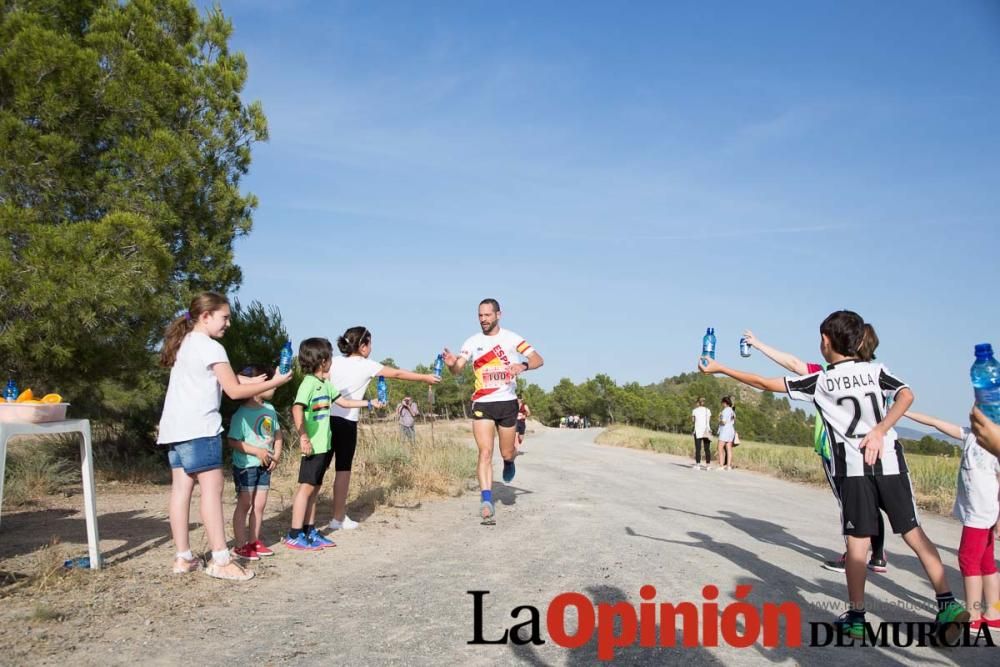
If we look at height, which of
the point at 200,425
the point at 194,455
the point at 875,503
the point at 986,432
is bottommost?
the point at 875,503

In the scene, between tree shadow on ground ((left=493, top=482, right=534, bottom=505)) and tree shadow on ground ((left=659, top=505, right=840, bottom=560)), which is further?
tree shadow on ground ((left=493, top=482, right=534, bottom=505))

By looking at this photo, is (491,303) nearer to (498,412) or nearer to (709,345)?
(498,412)

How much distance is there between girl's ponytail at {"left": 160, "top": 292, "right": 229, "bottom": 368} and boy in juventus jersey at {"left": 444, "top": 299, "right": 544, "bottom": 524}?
3.36 m

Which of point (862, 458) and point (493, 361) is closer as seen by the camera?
point (862, 458)

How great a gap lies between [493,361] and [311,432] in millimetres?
2535

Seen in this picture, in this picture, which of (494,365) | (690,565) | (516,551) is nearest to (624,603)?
(690,565)

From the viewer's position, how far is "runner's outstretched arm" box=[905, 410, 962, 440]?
4.99 m

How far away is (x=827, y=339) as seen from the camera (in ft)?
15.2

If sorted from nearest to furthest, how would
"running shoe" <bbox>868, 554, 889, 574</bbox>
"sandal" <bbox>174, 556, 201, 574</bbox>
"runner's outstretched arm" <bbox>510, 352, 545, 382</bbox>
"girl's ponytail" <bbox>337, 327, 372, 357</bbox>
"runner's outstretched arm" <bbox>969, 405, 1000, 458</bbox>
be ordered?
"runner's outstretched arm" <bbox>969, 405, 1000, 458</bbox>
"sandal" <bbox>174, 556, 201, 574</bbox>
"running shoe" <bbox>868, 554, 889, 574</bbox>
"girl's ponytail" <bbox>337, 327, 372, 357</bbox>
"runner's outstretched arm" <bbox>510, 352, 545, 382</bbox>

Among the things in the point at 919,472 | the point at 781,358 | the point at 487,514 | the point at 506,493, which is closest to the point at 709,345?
the point at 781,358

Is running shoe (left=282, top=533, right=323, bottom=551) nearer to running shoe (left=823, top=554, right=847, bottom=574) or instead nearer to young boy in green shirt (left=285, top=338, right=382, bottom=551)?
young boy in green shirt (left=285, top=338, right=382, bottom=551)

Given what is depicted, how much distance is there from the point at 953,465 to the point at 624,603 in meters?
14.5

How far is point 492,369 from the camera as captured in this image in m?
8.41

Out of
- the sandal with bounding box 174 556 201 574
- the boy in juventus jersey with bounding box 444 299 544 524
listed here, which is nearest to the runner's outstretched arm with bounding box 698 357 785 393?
the boy in juventus jersey with bounding box 444 299 544 524
